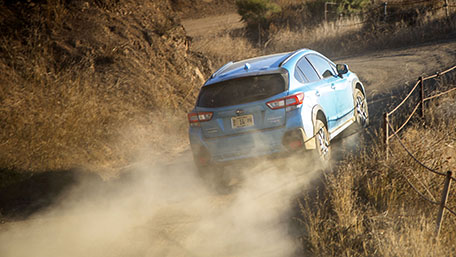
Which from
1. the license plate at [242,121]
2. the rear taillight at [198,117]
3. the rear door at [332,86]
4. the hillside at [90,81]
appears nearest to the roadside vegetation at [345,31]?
the hillside at [90,81]

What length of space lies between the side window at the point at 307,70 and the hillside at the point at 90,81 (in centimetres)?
425

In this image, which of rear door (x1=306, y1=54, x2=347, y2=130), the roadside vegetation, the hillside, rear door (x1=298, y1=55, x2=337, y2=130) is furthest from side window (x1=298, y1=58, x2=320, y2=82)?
the roadside vegetation

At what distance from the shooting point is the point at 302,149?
678 cm

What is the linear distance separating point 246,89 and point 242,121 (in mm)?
482

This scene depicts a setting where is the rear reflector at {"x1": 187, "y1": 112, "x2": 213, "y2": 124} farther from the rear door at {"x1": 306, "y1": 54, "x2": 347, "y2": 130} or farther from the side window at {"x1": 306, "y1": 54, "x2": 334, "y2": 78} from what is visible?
the side window at {"x1": 306, "y1": 54, "x2": 334, "y2": 78}

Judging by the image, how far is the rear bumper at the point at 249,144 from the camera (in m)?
6.76

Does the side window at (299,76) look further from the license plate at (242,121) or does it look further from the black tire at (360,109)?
the black tire at (360,109)

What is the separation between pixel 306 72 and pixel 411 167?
250 cm

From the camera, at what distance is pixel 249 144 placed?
272 inches

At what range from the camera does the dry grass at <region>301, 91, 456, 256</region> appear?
461 centimetres

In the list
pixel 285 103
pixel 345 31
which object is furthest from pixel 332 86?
pixel 345 31

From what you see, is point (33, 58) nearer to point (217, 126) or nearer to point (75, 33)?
point (75, 33)

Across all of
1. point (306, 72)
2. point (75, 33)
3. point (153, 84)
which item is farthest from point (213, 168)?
point (75, 33)

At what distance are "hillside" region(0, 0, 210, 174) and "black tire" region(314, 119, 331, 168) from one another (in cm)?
443
